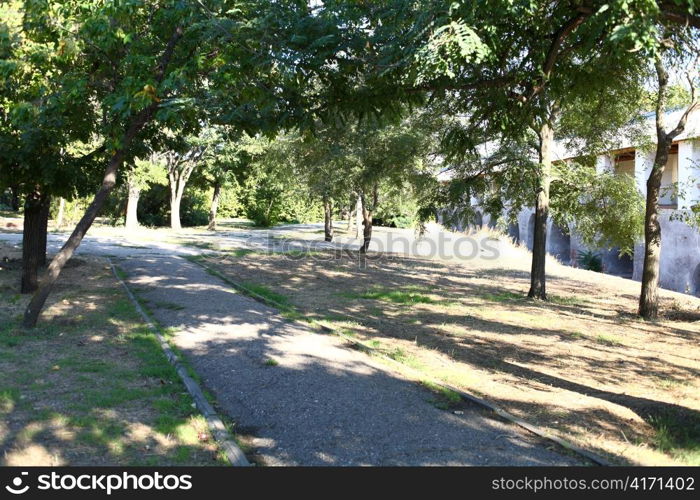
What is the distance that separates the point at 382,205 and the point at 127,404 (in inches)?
825

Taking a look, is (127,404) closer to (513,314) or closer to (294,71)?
(294,71)

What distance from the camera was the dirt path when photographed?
4.60 meters

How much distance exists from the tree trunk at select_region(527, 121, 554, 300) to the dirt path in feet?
23.7

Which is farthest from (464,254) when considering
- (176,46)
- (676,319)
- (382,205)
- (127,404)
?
(127,404)

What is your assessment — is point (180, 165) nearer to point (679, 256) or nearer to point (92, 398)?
point (679, 256)

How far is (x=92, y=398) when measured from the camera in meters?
5.62

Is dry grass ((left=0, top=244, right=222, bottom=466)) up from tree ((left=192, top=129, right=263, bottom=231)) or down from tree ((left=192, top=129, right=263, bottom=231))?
down

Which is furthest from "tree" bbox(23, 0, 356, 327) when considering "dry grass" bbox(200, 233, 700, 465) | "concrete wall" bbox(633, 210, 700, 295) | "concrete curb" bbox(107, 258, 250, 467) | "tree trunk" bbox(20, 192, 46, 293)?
"concrete wall" bbox(633, 210, 700, 295)

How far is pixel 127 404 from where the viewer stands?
217 inches

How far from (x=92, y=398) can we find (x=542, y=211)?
11306 mm

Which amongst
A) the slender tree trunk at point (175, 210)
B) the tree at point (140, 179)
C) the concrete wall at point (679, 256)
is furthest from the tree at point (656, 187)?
the slender tree trunk at point (175, 210)

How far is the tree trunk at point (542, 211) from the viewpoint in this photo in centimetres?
1377

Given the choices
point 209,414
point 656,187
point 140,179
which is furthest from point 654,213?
point 140,179

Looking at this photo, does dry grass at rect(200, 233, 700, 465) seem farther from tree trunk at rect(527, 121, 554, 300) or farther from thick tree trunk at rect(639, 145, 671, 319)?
tree trunk at rect(527, 121, 554, 300)
